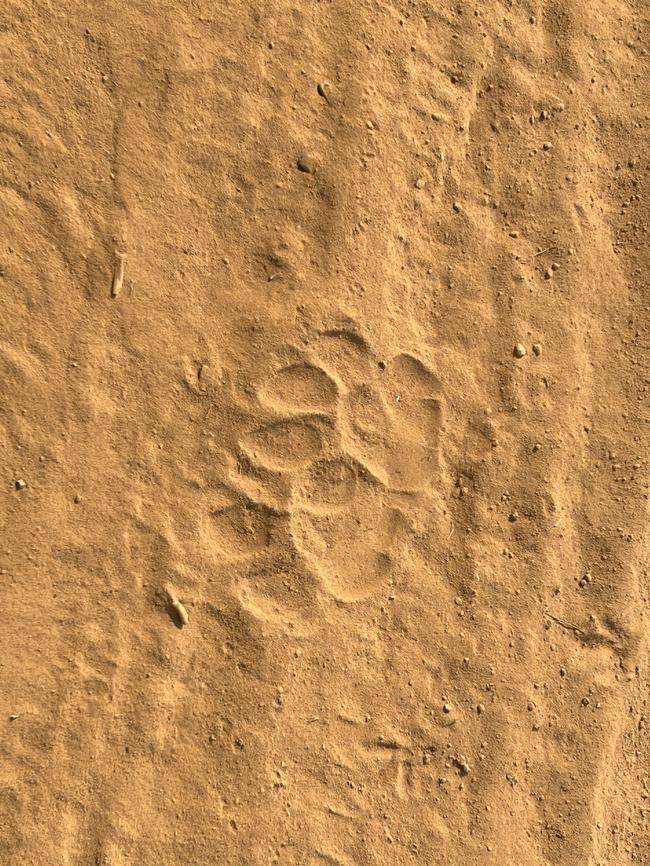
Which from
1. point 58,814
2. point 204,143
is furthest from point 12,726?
point 204,143

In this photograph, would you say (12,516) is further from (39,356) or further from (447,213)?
(447,213)

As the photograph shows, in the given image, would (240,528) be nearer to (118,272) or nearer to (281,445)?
(281,445)

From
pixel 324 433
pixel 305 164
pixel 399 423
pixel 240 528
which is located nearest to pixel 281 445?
pixel 324 433

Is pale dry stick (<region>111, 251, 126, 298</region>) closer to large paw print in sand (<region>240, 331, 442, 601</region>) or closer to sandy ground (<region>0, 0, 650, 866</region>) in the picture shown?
sandy ground (<region>0, 0, 650, 866</region>)

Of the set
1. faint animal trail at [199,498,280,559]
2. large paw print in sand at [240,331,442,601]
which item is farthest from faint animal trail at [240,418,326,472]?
faint animal trail at [199,498,280,559]

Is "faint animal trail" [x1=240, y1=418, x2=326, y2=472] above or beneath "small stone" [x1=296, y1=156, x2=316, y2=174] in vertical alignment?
beneath
